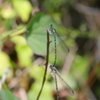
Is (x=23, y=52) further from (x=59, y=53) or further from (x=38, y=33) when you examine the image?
(x=38, y=33)

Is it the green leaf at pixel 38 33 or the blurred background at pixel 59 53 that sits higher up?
the green leaf at pixel 38 33

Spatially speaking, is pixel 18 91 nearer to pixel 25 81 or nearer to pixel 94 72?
pixel 25 81

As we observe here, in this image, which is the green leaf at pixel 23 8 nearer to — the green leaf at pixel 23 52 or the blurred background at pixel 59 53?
the blurred background at pixel 59 53

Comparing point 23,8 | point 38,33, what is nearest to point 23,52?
point 23,8

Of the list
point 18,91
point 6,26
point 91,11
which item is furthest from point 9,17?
point 91,11

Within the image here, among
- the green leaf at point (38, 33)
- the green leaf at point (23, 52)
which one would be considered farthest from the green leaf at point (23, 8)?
the green leaf at point (38, 33)

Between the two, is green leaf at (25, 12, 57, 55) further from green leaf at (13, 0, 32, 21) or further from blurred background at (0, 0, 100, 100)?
green leaf at (13, 0, 32, 21)

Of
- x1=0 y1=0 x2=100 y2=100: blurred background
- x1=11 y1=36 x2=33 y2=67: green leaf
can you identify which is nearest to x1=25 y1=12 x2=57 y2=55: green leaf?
x1=0 y1=0 x2=100 y2=100: blurred background
